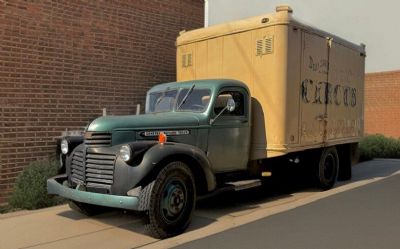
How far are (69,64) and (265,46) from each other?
3806 mm

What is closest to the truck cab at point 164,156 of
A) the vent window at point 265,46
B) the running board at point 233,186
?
the running board at point 233,186

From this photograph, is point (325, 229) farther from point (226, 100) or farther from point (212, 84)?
point (212, 84)

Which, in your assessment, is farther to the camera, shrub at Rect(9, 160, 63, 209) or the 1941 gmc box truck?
shrub at Rect(9, 160, 63, 209)

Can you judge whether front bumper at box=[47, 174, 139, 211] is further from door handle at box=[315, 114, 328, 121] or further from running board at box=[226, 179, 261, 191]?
door handle at box=[315, 114, 328, 121]

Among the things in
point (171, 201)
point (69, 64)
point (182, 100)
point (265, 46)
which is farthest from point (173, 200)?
point (69, 64)

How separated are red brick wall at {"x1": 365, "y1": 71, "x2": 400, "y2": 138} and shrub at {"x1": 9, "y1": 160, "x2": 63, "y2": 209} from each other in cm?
1770

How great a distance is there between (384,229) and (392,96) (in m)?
17.1

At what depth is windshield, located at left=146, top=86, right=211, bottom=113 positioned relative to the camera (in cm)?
760

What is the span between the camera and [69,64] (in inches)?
370

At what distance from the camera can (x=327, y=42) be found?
383 inches

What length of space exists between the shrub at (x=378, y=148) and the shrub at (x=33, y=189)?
11057mm

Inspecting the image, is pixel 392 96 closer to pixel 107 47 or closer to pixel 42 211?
pixel 107 47

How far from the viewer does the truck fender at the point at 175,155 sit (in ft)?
19.7

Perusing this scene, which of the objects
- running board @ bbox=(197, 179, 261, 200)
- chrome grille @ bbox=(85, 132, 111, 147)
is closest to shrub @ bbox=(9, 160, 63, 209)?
chrome grille @ bbox=(85, 132, 111, 147)
